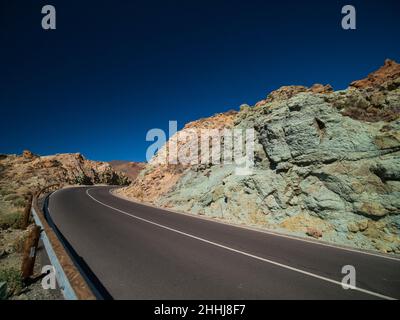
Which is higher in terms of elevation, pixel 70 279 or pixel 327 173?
pixel 327 173

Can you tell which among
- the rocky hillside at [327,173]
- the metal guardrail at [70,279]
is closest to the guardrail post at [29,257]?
the metal guardrail at [70,279]

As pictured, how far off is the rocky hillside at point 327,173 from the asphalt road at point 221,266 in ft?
7.21

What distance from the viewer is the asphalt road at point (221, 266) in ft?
17.0

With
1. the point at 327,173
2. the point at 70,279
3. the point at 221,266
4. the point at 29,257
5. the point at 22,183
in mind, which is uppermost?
the point at 327,173

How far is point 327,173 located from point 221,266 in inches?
336

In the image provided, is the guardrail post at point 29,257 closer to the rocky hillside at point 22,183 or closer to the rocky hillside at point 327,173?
the rocky hillside at point 22,183

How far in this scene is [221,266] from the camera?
21.7ft

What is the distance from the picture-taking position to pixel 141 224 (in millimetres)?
12500

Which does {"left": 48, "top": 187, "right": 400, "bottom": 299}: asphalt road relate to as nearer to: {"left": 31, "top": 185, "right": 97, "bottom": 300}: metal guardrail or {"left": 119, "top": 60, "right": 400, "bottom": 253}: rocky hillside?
{"left": 31, "top": 185, "right": 97, "bottom": 300}: metal guardrail

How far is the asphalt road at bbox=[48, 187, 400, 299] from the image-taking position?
17.0 feet

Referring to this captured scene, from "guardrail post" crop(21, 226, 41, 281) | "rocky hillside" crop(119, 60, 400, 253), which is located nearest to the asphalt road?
"guardrail post" crop(21, 226, 41, 281)

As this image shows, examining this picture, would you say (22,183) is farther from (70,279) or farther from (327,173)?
(70,279)

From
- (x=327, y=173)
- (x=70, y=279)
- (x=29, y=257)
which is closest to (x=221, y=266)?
(x=70, y=279)
